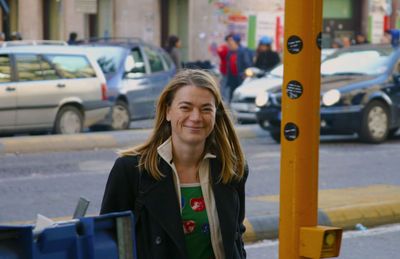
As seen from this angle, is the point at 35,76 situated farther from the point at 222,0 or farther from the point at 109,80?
the point at 222,0

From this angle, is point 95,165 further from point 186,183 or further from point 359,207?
point 186,183

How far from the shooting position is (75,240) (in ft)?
7.57

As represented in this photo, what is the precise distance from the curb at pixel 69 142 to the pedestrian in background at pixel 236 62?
4954 millimetres

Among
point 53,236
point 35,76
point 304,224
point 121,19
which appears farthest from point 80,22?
point 53,236

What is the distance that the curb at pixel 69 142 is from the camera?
42.8 feet

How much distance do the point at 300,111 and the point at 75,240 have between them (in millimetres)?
2527

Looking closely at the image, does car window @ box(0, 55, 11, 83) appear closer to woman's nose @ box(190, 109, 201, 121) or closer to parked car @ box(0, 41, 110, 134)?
parked car @ box(0, 41, 110, 134)

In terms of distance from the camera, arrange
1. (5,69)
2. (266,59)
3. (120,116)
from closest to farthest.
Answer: (5,69), (120,116), (266,59)

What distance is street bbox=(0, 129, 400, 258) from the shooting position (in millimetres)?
7348

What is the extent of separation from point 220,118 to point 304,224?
1.50m

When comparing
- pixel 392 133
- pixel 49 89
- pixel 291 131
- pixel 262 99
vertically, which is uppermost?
pixel 291 131

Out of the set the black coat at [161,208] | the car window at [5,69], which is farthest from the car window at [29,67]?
the black coat at [161,208]

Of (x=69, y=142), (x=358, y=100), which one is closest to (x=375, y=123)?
(x=358, y=100)

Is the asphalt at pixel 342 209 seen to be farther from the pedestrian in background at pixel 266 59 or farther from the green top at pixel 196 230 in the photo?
the pedestrian in background at pixel 266 59
